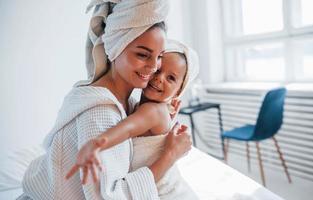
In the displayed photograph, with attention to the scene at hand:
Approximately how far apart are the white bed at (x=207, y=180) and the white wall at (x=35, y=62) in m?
0.47

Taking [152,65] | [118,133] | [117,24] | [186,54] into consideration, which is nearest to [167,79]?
[186,54]

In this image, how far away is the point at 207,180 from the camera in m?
1.52

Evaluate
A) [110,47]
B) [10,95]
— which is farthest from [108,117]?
[10,95]

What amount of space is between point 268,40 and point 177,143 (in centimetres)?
228

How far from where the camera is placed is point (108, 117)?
2.87 ft

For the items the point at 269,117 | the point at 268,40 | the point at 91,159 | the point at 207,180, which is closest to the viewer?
the point at 91,159

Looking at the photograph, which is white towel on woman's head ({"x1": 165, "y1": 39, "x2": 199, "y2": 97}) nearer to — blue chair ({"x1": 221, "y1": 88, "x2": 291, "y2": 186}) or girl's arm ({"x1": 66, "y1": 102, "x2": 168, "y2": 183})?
girl's arm ({"x1": 66, "y1": 102, "x2": 168, "y2": 183})

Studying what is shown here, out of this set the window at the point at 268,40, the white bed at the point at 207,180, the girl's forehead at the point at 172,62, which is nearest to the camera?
the girl's forehead at the point at 172,62

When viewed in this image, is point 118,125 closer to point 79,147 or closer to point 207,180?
point 79,147

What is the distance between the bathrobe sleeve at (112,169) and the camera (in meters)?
0.82

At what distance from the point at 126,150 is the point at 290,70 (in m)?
2.35

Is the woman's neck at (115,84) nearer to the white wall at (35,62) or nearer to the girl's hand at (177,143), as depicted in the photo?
the girl's hand at (177,143)

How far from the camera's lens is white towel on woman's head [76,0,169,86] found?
Result: 2.97ft

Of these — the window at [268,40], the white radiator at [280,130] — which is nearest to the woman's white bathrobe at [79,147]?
the white radiator at [280,130]
